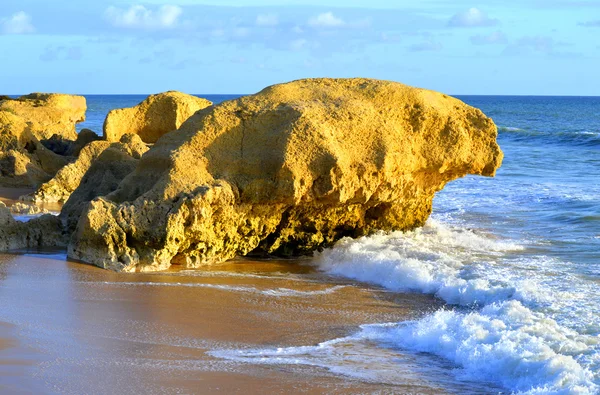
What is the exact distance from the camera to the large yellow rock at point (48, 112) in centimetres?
2134

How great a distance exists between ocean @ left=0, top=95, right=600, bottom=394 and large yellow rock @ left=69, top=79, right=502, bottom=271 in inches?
16.9

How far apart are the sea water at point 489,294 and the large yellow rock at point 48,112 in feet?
33.8

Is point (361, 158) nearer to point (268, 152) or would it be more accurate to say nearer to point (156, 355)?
point (268, 152)

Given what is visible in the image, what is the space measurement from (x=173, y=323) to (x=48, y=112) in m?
18.3

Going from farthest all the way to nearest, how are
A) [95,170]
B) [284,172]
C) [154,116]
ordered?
[154,116] → [95,170] → [284,172]

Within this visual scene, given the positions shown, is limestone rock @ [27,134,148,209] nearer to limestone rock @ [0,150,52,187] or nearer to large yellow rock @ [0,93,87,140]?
Result: limestone rock @ [0,150,52,187]

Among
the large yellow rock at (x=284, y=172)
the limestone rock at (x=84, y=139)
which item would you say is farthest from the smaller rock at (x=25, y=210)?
the limestone rock at (x=84, y=139)

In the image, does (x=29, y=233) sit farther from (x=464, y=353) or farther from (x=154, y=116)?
(x=154, y=116)

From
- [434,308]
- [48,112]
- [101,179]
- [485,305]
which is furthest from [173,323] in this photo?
[48,112]

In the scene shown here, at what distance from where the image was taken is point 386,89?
10305mm

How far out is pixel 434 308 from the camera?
8148mm

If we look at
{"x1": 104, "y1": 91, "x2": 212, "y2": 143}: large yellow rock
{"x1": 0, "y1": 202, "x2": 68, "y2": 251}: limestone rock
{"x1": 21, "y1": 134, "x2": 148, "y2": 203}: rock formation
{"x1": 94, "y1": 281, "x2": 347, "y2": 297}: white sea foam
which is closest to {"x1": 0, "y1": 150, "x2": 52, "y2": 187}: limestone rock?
{"x1": 104, "y1": 91, "x2": 212, "y2": 143}: large yellow rock

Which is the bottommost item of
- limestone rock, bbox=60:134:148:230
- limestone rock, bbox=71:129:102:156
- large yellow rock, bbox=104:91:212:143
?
limestone rock, bbox=60:134:148:230

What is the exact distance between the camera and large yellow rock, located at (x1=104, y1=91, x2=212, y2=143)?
16.2 meters
